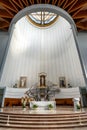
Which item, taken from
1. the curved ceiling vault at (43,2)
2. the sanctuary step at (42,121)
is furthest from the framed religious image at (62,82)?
the sanctuary step at (42,121)

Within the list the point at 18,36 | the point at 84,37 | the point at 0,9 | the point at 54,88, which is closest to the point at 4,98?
the point at 54,88

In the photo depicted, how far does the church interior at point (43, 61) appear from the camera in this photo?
8.44m

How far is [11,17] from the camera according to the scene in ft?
31.3

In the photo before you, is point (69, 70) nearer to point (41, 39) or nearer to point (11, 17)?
point (41, 39)

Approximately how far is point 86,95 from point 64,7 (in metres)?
8.62

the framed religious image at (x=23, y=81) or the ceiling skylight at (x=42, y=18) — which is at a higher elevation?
the ceiling skylight at (x=42, y=18)

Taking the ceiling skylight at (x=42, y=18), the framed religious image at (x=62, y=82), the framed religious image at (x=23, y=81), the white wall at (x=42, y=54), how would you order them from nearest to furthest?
1. the white wall at (x=42, y=54)
2. the framed religious image at (x=62, y=82)
3. the framed religious image at (x=23, y=81)
4. the ceiling skylight at (x=42, y=18)

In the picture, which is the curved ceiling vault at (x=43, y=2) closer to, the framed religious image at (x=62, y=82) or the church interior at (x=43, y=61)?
the church interior at (x=43, y=61)

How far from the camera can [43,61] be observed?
16.9 m

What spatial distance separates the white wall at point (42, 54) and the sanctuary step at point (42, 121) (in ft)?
28.7

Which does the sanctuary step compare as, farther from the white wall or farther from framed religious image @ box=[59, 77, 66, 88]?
framed religious image @ box=[59, 77, 66, 88]

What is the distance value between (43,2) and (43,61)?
8568mm

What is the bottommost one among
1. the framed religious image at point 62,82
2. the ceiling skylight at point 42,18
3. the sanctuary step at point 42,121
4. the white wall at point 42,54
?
the sanctuary step at point 42,121

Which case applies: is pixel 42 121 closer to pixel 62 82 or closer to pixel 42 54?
pixel 62 82
